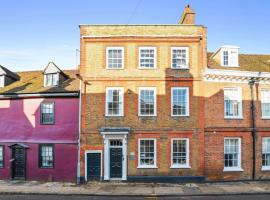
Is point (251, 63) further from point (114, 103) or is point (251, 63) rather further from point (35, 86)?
point (35, 86)

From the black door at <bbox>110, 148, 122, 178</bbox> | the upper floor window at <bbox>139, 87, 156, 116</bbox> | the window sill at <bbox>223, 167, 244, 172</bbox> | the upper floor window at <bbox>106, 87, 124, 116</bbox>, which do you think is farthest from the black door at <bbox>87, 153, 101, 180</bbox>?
the window sill at <bbox>223, 167, 244, 172</bbox>

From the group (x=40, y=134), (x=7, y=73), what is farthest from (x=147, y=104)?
(x=7, y=73)

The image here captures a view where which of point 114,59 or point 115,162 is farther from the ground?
point 114,59

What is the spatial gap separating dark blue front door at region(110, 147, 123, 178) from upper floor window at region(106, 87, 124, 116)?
8.71 ft

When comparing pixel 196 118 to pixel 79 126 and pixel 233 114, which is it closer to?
pixel 233 114

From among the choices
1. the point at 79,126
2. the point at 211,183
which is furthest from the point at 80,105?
the point at 211,183

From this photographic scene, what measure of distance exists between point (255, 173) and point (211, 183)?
360 centimetres

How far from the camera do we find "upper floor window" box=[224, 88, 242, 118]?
1759 centimetres

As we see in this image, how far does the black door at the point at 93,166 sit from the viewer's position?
16.7 meters

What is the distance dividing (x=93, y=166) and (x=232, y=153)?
1037cm

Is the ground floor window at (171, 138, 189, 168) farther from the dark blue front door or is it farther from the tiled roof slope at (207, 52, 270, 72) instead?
the tiled roof slope at (207, 52, 270, 72)

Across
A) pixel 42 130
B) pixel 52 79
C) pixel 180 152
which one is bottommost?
pixel 180 152

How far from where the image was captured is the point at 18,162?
59.5ft

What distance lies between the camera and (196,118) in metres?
17.1
